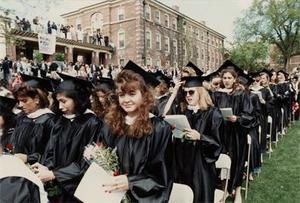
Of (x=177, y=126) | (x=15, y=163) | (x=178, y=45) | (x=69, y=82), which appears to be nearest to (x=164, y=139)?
(x=177, y=126)

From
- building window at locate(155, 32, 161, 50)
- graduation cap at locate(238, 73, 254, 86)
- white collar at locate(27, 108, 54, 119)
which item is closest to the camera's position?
white collar at locate(27, 108, 54, 119)

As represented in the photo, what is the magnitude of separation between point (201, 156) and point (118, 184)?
1.39 m

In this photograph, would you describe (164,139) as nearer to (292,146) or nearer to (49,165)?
(49,165)

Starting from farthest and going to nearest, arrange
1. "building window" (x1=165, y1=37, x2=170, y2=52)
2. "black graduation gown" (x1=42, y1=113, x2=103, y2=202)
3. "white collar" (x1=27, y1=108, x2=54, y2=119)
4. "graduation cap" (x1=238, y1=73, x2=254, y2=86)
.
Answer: "building window" (x1=165, y1=37, x2=170, y2=52) → "graduation cap" (x1=238, y1=73, x2=254, y2=86) → "white collar" (x1=27, y1=108, x2=54, y2=119) → "black graduation gown" (x1=42, y1=113, x2=103, y2=202)

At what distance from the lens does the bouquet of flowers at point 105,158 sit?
83.6 inches

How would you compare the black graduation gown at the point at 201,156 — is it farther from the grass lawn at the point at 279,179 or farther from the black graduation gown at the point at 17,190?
the black graduation gown at the point at 17,190

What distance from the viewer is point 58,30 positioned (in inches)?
975

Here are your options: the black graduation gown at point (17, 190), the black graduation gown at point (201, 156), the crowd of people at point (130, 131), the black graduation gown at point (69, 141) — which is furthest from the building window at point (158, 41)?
the black graduation gown at point (17, 190)


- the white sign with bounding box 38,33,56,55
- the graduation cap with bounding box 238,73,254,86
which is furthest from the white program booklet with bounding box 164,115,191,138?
the white sign with bounding box 38,33,56,55

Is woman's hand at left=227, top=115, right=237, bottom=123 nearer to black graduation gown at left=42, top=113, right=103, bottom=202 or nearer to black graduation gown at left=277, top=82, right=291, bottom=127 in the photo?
black graduation gown at left=42, top=113, right=103, bottom=202

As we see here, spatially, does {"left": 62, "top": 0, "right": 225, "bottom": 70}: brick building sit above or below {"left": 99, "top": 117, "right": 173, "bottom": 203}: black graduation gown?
above

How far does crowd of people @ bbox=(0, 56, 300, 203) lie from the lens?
2229 mm

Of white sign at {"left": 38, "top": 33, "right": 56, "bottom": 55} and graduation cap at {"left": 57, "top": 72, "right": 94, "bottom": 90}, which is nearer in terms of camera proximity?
graduation cap at {"left": 57, "top": 72, "right": 94, "bottom": 90}

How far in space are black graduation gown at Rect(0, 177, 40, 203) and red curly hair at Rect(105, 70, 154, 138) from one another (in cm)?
86
